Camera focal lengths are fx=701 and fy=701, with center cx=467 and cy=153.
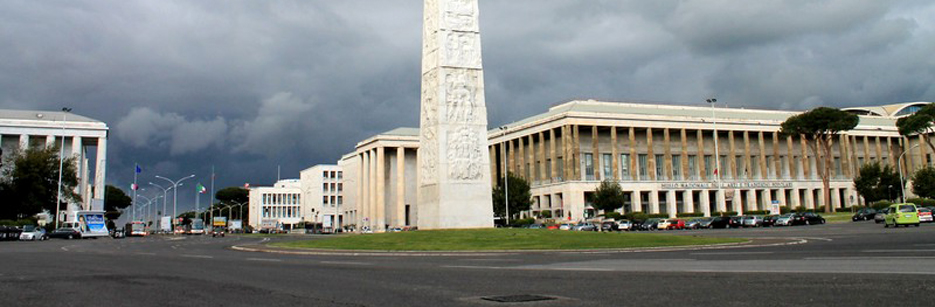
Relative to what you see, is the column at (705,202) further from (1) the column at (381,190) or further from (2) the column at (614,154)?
(1) the column at (381,190)

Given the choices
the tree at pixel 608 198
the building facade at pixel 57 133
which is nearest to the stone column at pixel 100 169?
the building facade at pixel 57 133

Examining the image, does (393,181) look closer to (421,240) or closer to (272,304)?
(421,240)

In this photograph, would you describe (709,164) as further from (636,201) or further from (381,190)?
(381,190)

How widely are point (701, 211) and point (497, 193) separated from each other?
107 feet

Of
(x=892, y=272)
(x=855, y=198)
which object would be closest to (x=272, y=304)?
(x=892, y=272)

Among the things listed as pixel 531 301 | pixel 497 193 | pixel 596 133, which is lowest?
pixel 531 301

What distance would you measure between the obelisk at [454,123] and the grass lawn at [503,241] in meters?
1.62

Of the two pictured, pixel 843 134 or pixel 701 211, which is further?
pixel 843 134

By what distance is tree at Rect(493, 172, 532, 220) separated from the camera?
85.9 m

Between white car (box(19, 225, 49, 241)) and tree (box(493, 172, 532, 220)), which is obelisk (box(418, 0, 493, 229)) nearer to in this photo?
white car (box(19, 225, 49, 241))

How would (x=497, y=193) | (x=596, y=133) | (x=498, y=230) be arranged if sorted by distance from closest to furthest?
(x=498, y=230) < (x=497, y=193) < (x=596, y=133)

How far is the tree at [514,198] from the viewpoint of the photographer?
85.9 meters

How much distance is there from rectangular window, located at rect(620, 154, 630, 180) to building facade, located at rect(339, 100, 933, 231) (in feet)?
0.47

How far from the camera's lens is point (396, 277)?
14.0 metres
